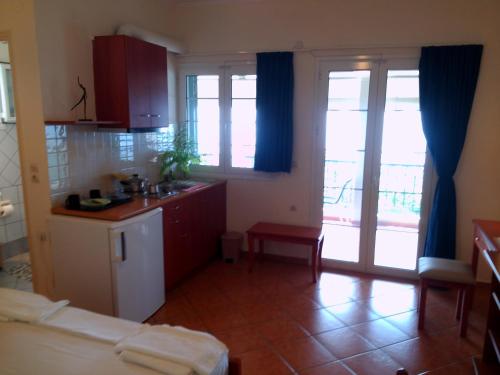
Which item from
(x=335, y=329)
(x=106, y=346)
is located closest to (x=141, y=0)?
(x=106, y=346)

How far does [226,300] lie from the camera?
3.37 meters

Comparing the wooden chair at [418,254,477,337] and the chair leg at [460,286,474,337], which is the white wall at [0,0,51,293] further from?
the chair leg at [460,286,474,337]

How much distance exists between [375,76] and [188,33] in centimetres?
214

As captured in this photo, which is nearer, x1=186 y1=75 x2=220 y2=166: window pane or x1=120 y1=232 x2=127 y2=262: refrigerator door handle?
x1=120 y1=232 x2=127 y2=262: refrigerator door handle

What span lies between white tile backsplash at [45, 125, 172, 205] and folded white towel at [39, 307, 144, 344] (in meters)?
1.22

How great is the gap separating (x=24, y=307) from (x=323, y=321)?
2.15m

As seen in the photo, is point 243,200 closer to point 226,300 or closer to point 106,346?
point 226,300

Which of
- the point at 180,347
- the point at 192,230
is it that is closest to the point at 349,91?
the point at 192,230

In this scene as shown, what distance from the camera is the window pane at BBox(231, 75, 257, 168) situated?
417 cm

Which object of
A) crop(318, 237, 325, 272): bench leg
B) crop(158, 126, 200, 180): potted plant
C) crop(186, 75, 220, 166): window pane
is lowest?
crop(318, 237, 325, 272): bench leg

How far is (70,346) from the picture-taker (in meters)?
1.70

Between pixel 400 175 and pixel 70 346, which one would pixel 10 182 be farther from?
pixel 400 175

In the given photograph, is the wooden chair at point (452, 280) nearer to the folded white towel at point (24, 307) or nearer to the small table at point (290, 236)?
the small table at point (290, 236)

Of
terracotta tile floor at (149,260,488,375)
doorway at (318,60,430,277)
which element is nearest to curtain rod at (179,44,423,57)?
doorway at (318,60,430,277)
